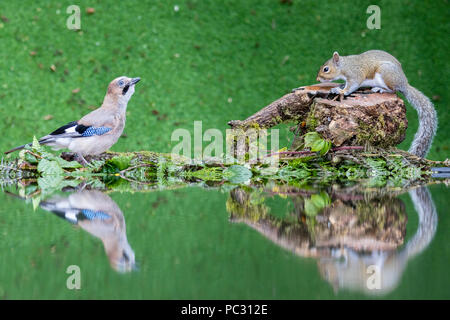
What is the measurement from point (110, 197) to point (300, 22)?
11.7ft

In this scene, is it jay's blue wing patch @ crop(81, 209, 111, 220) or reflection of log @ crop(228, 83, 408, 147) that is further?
reflection of log @ crop(228, 83, 408, 147)

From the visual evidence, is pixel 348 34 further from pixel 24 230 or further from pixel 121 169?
pixel 24 230

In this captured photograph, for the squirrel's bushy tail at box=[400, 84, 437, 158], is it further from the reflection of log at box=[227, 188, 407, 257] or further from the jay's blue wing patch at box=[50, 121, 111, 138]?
the jay's blue wing patch at box=[50, 121, 111, 138]

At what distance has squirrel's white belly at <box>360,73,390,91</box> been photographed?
13.0ft

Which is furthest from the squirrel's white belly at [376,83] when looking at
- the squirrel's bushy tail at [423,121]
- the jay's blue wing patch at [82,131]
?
the jay's blue wing patch at [82,131]

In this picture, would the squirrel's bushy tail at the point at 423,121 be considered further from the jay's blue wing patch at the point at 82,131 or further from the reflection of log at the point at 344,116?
the jay's blue wing patch at the point at 82,131

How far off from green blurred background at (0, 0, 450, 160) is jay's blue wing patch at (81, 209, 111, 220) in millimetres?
3024

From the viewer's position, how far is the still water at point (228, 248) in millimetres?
966

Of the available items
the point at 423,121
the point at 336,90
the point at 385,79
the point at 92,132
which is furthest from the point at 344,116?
the point at 92,132

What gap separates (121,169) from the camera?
3.67 metres

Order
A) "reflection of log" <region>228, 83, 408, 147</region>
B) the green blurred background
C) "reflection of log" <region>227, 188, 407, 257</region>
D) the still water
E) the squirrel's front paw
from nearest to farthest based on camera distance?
the still water → "reflection of log" <region>227, 188, 407, 257</region> → "reflection of log" <region>228, 83, 408, 147</region> → the squirrel's front paw → the green blurred background

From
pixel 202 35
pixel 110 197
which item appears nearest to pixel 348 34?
pixel 202 35

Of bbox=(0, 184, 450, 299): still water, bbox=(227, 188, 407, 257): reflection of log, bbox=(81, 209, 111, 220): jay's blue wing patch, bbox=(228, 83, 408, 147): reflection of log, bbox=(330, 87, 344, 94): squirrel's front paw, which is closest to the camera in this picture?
bbox=(0, 184, 450, 299): still water

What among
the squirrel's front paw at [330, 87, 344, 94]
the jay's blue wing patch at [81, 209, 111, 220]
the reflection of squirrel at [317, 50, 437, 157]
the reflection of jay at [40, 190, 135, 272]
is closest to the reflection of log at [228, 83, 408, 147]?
the squirrel's front paw at [330, 87, 344, 94]
